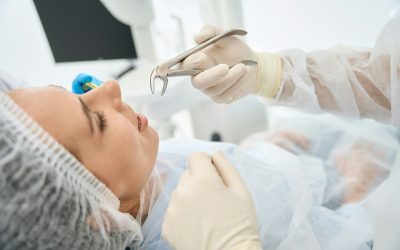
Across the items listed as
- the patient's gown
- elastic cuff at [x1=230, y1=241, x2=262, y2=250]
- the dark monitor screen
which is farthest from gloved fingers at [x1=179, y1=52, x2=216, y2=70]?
the dark monitor screen

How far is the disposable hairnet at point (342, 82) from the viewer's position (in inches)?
36.0

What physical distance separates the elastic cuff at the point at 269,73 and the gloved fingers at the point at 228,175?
325 millimetres

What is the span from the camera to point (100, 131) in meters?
0.69

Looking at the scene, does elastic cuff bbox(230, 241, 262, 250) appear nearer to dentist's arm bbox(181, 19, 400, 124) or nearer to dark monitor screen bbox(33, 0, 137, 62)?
dentist's arm bbox(181, 19, 400, 124)

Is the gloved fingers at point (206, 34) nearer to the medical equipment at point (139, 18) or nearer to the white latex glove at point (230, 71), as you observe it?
the white latex glove at point (230, 71)

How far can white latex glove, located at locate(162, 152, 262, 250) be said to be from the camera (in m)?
0.68

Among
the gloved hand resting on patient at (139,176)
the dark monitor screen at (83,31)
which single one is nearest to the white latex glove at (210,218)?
the gloved hand resting on patient at (139,176)

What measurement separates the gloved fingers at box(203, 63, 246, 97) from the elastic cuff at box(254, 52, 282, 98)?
15cm

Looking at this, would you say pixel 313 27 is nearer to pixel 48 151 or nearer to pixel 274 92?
→ pixel 274 92

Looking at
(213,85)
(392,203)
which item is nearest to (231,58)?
(213,85)

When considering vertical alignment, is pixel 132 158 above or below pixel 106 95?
below

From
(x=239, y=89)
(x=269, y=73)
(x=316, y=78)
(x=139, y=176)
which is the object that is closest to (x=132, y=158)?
(x=139, y=176)

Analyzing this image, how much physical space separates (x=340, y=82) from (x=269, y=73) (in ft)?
0.70

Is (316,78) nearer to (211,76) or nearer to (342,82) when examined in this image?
(342,82)
